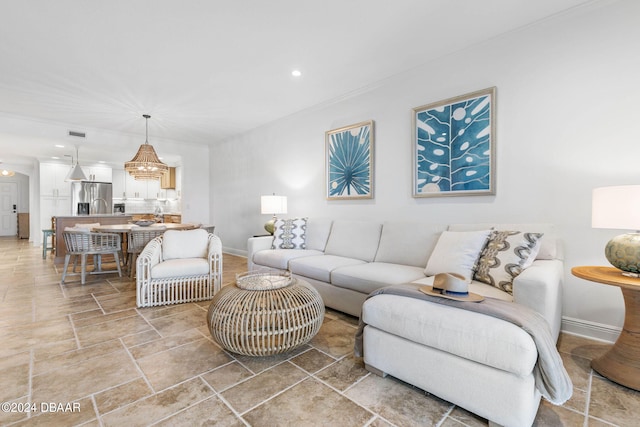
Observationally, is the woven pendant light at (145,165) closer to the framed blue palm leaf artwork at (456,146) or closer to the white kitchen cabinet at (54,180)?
the framed blue palm leaf artwork at (456,146)

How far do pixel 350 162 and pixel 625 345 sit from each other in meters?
2.97

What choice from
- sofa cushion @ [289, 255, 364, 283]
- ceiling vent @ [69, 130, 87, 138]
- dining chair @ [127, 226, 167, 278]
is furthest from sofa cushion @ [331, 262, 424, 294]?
ceiling vent @ [69, 130, 87, 138]

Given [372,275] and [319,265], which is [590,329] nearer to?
[372,275]

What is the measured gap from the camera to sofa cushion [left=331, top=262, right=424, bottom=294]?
2426mm

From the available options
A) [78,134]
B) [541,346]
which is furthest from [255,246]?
[78,134]

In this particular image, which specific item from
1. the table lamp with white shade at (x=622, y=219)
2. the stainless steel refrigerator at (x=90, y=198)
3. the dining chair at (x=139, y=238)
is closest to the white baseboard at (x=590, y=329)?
the table lamp with white shade at (x=622, y=219)

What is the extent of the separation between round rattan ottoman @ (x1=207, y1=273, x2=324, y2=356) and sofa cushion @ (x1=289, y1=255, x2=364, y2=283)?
819 mm

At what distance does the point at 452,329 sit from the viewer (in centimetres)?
144

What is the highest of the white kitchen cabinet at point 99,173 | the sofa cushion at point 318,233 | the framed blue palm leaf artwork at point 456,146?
the white kitchen cabinet at point 99,173

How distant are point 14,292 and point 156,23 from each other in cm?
349

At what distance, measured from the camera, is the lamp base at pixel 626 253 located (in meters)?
1.67

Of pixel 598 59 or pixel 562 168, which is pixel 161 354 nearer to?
pixel 562 168

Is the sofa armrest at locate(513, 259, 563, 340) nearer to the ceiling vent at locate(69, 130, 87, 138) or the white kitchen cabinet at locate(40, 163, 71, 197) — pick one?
the ceiling vent at locate(69, 130, 87, 138)

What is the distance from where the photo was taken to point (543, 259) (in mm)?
2260
